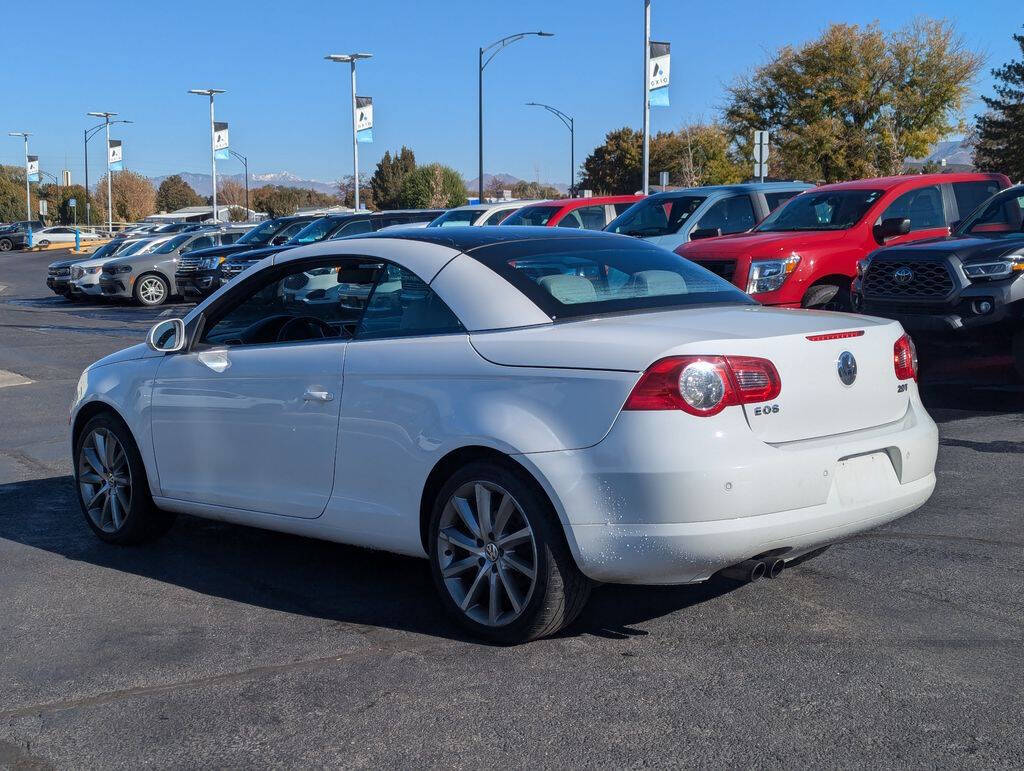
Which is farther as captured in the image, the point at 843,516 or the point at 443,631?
the point at 443,631

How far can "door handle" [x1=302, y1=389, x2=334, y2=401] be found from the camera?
5129 mm

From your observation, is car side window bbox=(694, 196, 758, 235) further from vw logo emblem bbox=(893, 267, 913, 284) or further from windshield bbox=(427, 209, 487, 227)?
windshield bbox=(427, 209, 487, 227)

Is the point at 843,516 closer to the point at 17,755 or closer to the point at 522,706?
the point at 522,706

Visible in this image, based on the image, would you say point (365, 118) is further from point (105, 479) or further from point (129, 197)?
point (129, 197)

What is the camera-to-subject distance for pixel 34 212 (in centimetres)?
12006

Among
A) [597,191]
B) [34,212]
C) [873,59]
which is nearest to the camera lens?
[873,59]

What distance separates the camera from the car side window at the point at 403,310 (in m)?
4.92

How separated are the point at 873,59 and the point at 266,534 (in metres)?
46.6

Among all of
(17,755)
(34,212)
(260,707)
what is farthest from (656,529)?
(34,212)

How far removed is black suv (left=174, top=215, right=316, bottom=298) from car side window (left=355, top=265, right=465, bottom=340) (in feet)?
68.7

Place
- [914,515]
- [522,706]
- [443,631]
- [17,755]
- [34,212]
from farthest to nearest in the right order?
[34,212] < [914,515] < [443,631] < [522,706] < [17,755]

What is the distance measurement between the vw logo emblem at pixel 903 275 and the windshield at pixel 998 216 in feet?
3.51

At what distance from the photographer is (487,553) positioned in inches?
183

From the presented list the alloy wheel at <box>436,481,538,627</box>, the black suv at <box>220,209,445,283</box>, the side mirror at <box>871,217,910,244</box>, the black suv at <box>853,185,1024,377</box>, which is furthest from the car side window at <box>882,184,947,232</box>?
the black suv at <box>220,209,445,283</box>
